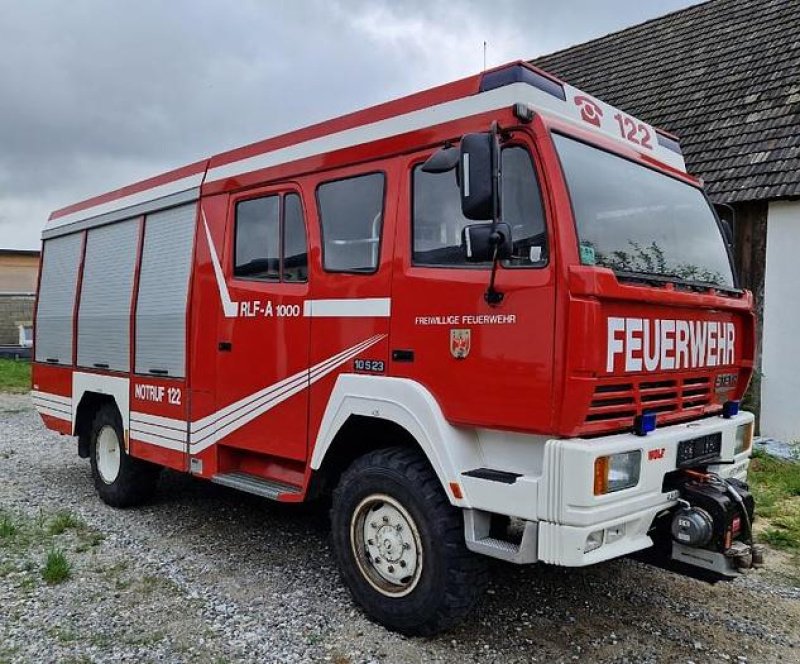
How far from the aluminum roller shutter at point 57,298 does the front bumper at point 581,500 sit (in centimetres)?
510

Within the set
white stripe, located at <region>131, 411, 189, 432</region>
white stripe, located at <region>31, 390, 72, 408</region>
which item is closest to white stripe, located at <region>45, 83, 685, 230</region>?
white stripe, located at <region>131, 411, 189, 432</region>

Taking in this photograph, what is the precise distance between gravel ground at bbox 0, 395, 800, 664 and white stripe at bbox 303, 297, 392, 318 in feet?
5.68

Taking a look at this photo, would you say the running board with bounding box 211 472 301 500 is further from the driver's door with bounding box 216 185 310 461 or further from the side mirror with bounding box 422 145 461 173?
the side mirror with bounding box 422 145 461 173

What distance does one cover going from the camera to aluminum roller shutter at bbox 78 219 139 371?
19.9 ft

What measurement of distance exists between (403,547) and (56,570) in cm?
240

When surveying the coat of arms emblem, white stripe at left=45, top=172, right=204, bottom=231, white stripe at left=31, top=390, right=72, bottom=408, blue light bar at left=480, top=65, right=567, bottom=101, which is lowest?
white stripe at left=31, top=390, right=72, bottom=408

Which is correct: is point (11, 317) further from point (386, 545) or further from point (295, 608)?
point (386, 545)

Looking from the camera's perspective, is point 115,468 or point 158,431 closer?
point 158,431

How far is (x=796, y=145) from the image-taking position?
859 centimetres

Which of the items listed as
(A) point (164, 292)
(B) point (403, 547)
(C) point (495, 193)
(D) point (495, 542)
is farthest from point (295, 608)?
(A) point (164, 292)

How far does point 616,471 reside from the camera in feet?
10.6

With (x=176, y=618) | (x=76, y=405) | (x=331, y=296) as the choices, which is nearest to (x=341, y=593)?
(x=176, y=618)

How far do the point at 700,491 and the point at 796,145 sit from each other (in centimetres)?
680

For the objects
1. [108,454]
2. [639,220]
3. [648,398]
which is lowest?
[108,454]
